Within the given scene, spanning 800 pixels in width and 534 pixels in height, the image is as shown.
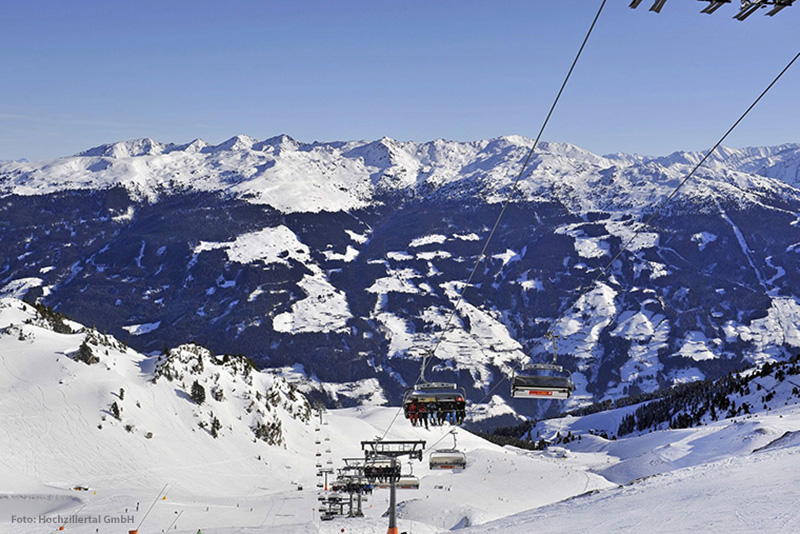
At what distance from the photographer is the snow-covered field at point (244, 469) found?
4334 centimetres

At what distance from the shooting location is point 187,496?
89.9 metres

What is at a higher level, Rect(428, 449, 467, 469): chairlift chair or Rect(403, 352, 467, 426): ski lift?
Rect(403, 352, 467, 426): ski lift

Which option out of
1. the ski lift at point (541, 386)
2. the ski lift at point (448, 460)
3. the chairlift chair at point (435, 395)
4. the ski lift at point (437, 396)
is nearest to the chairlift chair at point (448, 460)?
the ski lift at point (448, 460)

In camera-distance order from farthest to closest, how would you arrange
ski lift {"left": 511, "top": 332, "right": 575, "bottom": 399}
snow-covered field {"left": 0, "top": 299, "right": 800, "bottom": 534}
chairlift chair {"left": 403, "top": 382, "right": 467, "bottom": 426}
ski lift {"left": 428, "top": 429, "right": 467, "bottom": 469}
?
ski lift {"left": 428, "top": 429, "right": 467, "bottom": 469}
chairlift chair {"left": 403, "top": 382, "right": 467, "bottom": 426}
snow-covered field {"left": 0, "top": 299, "right": 800, "bottom": 534}
ski lift {"left": 511, "top": 332, "right": 575, "bottom": 399}

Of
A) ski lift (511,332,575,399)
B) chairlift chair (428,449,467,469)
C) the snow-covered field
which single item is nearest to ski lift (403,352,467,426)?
ski lift (511,332,575,399)

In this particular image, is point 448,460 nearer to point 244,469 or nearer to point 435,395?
point 435,395

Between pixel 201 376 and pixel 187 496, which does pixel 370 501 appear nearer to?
pixel 187 496

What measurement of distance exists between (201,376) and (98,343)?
1939 centimetres

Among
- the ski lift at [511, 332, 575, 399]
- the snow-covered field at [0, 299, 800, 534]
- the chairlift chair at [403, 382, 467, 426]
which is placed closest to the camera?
the ski lift at [511, 332, 575, 399]

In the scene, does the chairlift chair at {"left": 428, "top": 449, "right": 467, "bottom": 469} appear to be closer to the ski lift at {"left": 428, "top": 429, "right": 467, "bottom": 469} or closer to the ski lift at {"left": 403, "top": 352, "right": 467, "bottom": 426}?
the ski lift at {"left": 428, "top": 429, "right": 467, "bottom": 469}

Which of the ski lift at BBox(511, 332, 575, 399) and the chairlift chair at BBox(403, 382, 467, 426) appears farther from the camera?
the chairlift chair at BBox(403, 382, 467, 426)

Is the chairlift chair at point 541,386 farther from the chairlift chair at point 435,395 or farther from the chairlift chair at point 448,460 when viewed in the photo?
the chairlift chair at point 448,460

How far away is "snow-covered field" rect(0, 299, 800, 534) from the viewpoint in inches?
1706

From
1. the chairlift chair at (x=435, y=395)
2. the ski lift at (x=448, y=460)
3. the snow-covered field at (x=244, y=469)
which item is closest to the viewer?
the snow-covered field at (x=244, y=469)
